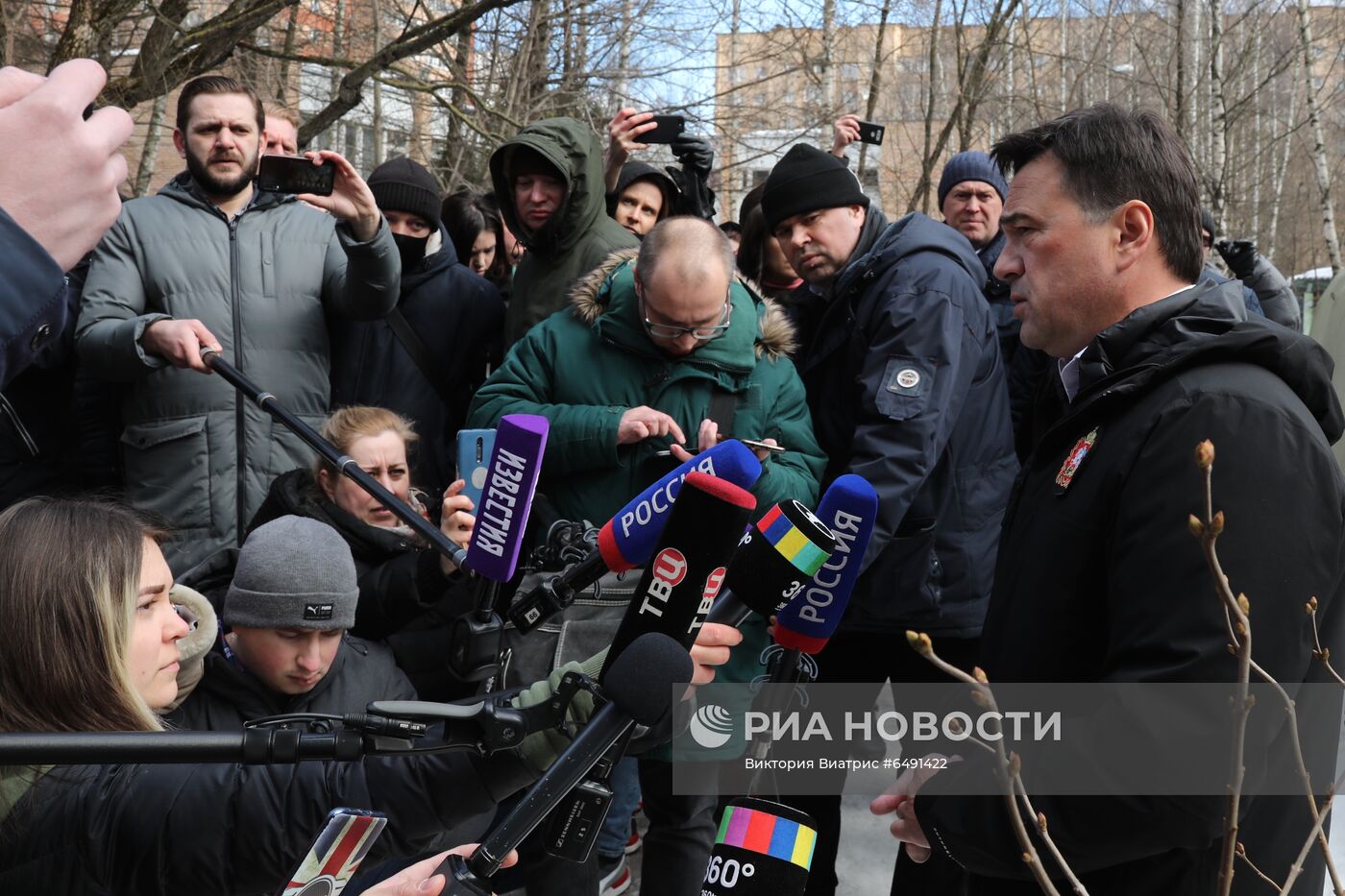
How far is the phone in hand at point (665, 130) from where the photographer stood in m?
4.74

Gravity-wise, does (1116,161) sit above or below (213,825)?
above

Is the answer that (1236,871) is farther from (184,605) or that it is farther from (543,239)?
(543,239)

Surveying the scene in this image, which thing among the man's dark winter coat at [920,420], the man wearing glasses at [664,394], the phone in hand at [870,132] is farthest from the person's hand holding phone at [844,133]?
the man wearing glasses at [664,394]

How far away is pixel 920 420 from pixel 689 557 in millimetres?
2066

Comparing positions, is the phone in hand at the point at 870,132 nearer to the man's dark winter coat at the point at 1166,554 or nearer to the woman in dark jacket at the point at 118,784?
the man's dark winter coat at the point at 1166,554

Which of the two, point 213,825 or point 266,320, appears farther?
point 266,320

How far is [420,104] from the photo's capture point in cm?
1235

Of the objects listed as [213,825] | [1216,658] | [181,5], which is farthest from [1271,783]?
[181,5]

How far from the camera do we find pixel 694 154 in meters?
4.99

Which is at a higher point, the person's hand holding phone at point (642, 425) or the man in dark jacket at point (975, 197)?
the man in dark jacket at point (975, 197)

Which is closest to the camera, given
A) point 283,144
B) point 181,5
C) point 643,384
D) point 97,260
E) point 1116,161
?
point 1116,161

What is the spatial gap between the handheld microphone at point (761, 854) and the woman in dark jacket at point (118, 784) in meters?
0.37

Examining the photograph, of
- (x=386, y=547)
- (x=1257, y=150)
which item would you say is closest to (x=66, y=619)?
(x=386, y=547)

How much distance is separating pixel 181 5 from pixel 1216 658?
21.0ft
